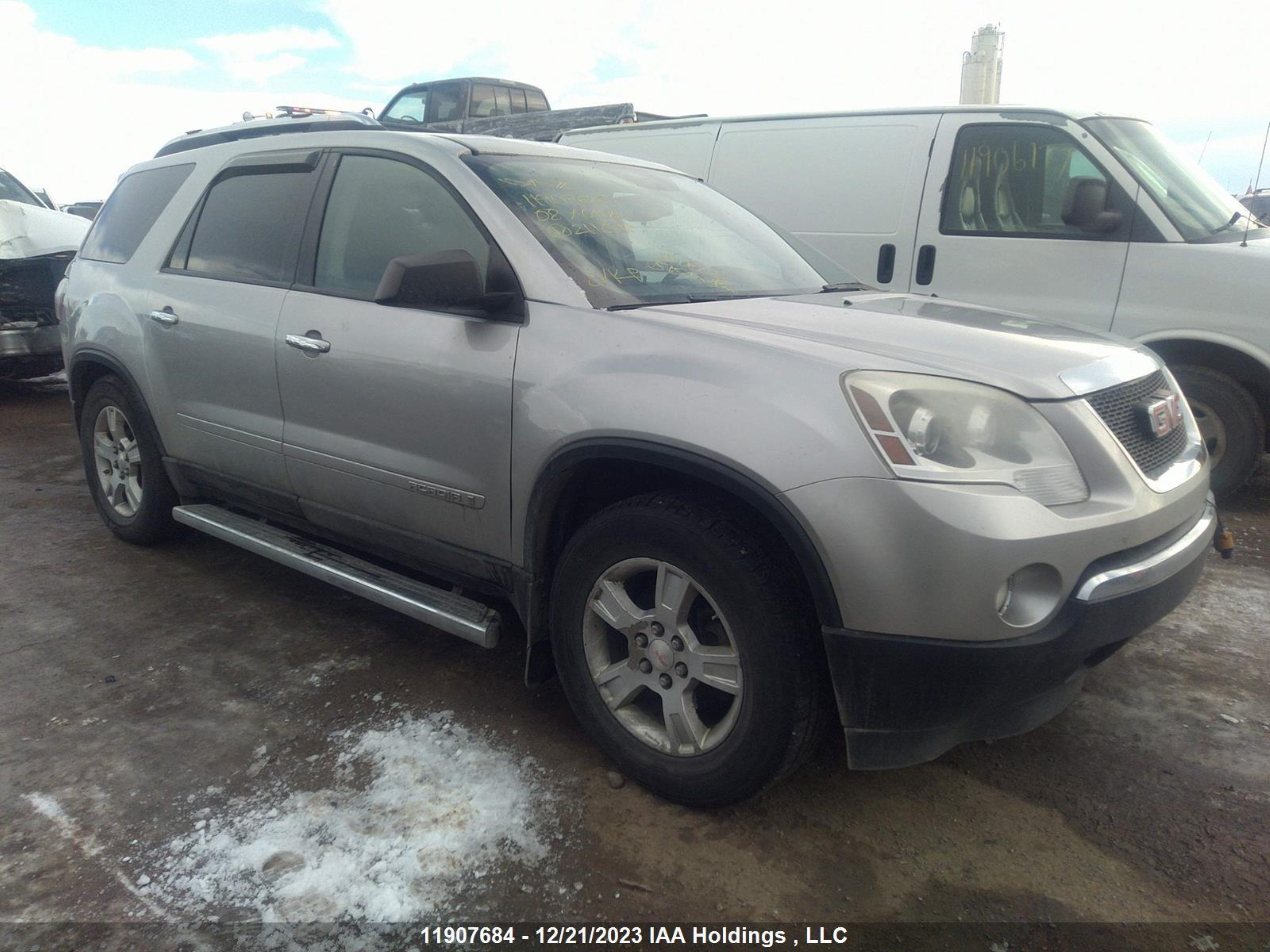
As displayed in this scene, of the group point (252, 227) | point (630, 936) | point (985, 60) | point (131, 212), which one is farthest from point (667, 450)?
point (985, 60)

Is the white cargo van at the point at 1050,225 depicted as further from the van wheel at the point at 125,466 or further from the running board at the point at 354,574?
the van wheel at the point at 125,466

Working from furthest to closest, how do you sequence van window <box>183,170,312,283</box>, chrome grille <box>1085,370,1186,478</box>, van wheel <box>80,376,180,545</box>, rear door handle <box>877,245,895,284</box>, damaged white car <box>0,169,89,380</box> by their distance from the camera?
damaged white car <box>0,169,89,380</box> → rear door handle <box>877,245,895,284</box> → van wheel <box>80,376,180,545</box> → van window <box>183,170,312,283</box> → chrome grille <box>1085,370,1186,478</box>

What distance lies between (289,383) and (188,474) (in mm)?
998

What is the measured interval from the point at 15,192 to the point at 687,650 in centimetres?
905

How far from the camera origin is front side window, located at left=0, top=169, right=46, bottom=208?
8.41 m

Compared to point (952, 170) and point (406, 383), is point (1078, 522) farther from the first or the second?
point (952, 170)

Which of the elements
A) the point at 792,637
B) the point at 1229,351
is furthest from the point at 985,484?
the point at 1229,351

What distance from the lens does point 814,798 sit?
101 inches

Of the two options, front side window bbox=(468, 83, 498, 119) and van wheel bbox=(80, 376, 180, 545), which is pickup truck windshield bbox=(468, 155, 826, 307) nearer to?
van wheel bbox=(80, 376, 180, 545)

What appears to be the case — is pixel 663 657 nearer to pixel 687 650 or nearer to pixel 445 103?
pixel 687 650

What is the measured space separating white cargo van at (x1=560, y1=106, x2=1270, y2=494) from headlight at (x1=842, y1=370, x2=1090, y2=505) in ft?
7.70

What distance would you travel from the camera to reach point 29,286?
752 cm

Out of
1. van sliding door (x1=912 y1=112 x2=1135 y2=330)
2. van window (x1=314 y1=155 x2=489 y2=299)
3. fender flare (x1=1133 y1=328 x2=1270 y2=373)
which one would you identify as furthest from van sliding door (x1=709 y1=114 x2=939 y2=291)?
van window (x1=314 y1=155 x2=489 y2=299)

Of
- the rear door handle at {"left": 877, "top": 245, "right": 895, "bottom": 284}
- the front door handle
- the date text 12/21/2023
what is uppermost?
the rear door handle at {"left": 877, "top": 245, "right": 895, "bottom": 284}
